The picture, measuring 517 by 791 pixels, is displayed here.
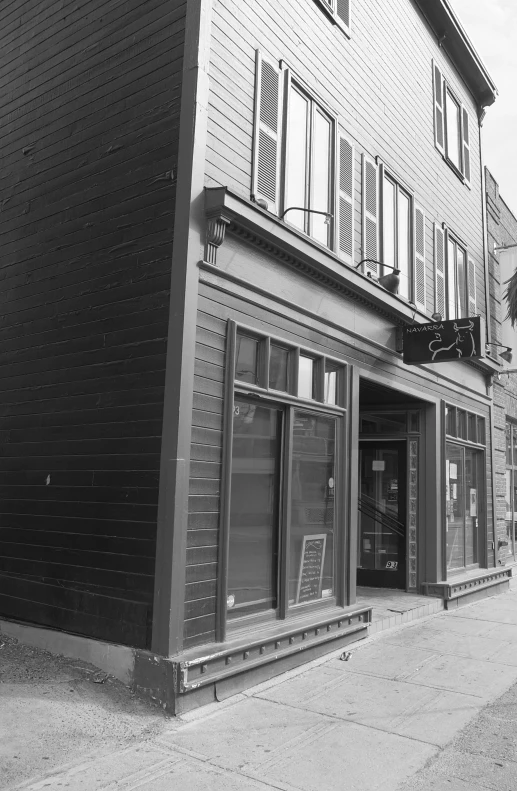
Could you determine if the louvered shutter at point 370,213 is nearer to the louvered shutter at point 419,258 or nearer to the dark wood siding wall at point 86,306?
the louvered shutter at point 419,258

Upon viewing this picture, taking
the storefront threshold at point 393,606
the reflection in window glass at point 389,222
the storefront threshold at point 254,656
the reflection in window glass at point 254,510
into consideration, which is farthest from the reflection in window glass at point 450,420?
the reflection in window glass at point 254,510

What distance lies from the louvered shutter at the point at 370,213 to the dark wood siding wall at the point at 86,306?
3572 mm

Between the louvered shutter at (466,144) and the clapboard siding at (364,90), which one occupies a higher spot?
the louvered shutter at (466,144)

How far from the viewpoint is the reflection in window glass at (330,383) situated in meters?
7.82

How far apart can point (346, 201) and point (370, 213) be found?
0.77 metres

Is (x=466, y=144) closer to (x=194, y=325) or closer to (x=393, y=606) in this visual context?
(x=393, y=606)

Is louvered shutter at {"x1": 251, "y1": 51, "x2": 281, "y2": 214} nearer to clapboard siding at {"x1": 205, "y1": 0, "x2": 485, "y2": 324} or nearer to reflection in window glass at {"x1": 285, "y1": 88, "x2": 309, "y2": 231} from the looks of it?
clapboard siding at {"x1": 205, "y1": 0, "x2": 485, "y2": 324}

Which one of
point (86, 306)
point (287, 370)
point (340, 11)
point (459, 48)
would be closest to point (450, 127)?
point (459, 48)

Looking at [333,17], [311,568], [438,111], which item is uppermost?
[438,111]

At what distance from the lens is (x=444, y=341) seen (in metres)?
9.31

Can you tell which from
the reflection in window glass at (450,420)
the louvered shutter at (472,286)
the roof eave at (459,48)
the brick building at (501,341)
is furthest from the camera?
the brick building at (501,341)

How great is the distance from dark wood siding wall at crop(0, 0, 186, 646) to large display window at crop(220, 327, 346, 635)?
32.6 inches

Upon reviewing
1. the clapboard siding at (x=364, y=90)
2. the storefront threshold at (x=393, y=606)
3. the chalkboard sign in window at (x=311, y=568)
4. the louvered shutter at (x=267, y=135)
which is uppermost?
the clapboard siding at (x=364, y=90)

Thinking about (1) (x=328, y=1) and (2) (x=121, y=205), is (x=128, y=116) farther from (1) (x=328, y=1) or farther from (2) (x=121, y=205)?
(1) (x=328, y=1)
